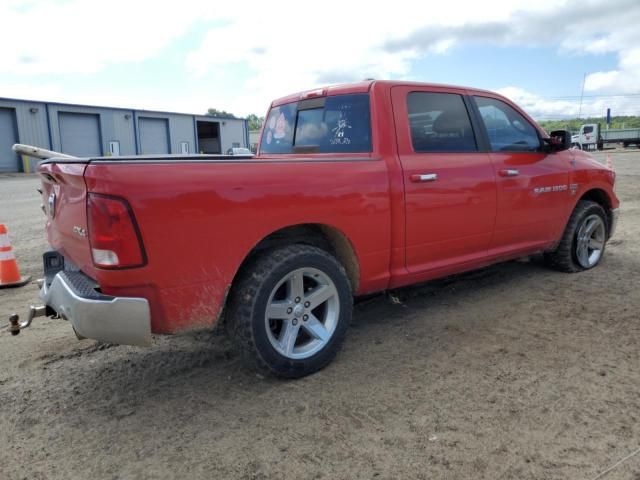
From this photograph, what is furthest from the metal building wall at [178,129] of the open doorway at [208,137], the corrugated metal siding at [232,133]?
the corrugated metal siding at [232,133]

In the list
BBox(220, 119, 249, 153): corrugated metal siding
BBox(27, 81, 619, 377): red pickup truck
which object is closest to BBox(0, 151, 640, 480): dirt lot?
BBox(27, 81, 619, 377): red pickup truck

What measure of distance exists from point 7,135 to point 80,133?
4577 millimetres

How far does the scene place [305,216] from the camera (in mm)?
3092

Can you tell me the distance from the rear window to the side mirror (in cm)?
217

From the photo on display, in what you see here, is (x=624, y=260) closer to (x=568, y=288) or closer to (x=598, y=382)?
(x=568, y=288)

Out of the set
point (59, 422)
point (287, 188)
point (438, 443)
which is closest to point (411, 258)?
point (287, 188)

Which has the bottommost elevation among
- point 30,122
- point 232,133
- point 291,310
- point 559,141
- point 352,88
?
point 291,310

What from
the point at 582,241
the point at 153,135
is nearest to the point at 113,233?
the point at 582,241

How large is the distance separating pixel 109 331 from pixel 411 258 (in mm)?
2139

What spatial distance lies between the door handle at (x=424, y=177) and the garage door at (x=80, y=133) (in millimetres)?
33345

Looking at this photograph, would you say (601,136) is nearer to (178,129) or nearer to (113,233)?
(178,129)

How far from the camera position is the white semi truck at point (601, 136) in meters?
41.5

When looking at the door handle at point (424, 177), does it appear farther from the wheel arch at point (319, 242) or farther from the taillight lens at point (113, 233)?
the taillight lens at point (113, 233)

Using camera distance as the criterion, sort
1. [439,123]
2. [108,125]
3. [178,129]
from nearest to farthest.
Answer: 1. [439,123]
2. [108,125]
3. [178,129]
